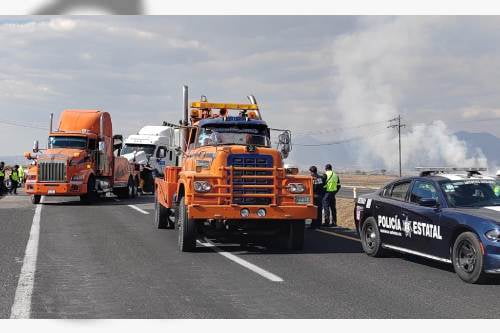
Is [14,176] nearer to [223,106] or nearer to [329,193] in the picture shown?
[329,193]

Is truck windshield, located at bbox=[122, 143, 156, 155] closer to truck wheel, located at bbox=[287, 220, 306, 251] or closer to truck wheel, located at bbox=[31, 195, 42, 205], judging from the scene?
truck wheel, located at bbox=[31, 195, 42, 205]

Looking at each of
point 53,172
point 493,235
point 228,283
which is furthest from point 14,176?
point 493,235

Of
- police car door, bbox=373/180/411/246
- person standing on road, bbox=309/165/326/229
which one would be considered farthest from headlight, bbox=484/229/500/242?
person standing on road, bbox=309/165/326/229

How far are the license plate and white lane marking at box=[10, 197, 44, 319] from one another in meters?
4.54

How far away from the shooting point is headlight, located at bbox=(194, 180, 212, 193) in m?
11.3

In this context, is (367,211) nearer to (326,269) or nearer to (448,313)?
(326,269)

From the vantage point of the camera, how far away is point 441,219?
30.8ft

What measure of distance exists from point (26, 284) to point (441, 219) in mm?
5731

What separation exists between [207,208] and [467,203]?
4259 mm

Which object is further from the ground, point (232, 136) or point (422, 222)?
point (232, 136)

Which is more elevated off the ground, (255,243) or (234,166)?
(234,166)

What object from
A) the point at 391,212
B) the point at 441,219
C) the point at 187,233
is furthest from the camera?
the point at 187,233

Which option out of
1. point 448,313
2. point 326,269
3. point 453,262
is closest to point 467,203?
point 453,262

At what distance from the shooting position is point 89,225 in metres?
16.5
